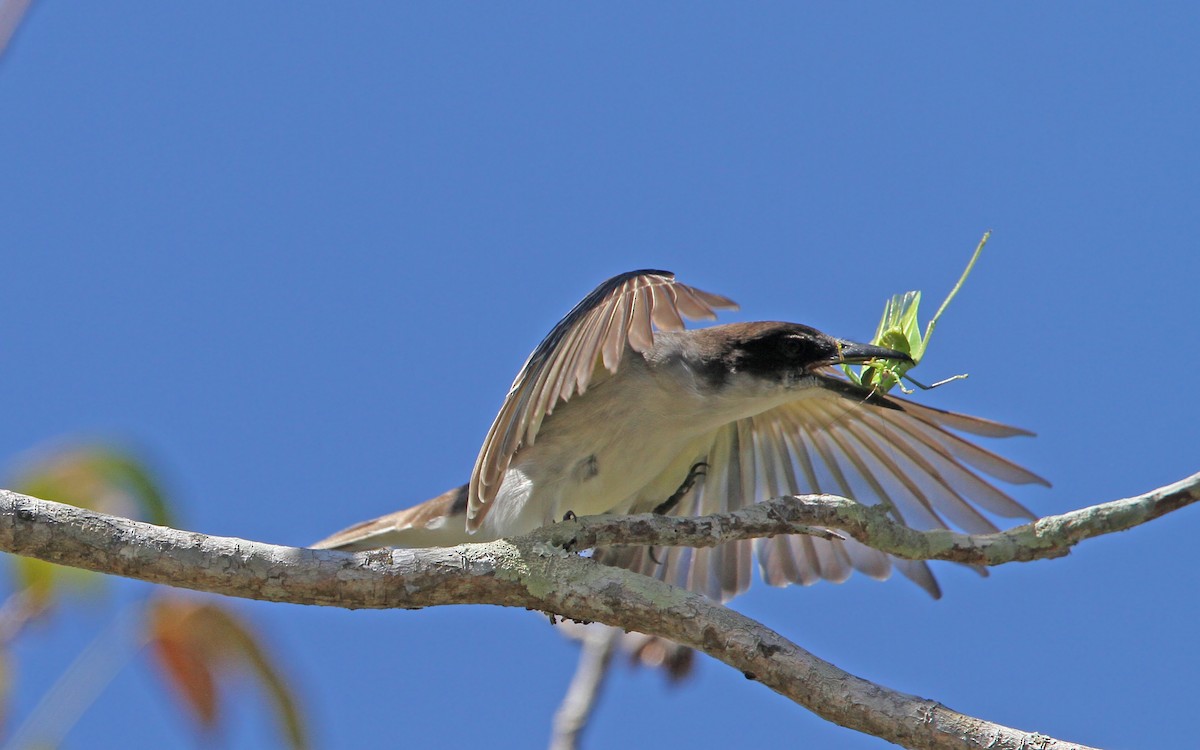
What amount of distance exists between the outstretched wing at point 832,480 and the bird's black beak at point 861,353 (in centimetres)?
75

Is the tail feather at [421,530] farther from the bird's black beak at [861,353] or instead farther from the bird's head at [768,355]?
the bird's black beak at [861,353]

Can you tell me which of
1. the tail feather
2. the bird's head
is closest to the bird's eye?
the bird's head

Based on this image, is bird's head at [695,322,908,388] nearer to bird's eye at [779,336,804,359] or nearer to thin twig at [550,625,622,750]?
bird's eye at [779,336,804,359]

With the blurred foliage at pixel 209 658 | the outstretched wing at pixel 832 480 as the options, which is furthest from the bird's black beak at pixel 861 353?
the blurred foliage at pixel 209 658

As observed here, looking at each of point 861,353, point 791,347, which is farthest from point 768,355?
point 861,353

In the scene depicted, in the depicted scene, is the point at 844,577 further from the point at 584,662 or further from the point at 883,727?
the point at 883,727

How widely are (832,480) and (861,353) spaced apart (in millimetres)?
1543

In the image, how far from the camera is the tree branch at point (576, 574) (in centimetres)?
319

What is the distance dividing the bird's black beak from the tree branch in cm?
91

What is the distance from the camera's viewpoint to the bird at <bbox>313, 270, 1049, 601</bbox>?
4.49m

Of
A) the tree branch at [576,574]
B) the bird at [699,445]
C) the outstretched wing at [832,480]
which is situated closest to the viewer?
the tree branch at [576,574]

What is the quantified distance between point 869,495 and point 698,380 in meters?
1.54

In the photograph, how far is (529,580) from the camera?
3.74 m

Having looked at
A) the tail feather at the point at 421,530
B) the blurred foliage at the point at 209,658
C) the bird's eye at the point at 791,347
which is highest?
the bird's eye at the point at 791,347
